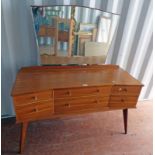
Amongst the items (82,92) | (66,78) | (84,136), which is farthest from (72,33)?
(84,136)

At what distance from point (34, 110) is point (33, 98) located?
0.10 m

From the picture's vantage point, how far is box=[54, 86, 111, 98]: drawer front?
1261 millimetres

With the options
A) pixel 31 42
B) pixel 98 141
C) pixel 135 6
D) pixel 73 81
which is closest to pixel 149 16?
pixel 135 6

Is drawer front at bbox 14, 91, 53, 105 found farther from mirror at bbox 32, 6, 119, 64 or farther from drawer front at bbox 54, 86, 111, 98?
mirror at bbox 32, 6, 119, 64

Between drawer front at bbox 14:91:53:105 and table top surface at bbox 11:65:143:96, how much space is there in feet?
0.10

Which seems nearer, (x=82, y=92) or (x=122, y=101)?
(x=82, y=92)

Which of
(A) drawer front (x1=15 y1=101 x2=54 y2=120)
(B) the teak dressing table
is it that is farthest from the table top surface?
(A) drawer front (x1=15 y1=101 x2=54 y2=120)

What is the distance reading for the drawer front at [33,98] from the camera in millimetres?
1152

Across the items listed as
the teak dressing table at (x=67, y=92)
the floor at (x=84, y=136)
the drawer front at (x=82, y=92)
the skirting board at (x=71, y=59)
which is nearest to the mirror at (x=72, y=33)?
the skirting board at (x=71, y=59)

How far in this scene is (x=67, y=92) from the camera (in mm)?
1270

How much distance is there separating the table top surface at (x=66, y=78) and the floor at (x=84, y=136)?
1.89 feet

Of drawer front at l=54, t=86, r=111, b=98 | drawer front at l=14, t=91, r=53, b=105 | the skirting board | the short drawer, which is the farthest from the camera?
the skirting board

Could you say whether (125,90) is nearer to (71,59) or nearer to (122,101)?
(122,101)

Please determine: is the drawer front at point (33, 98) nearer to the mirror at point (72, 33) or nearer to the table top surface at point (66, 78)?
the table top surface at point (66, 78)
